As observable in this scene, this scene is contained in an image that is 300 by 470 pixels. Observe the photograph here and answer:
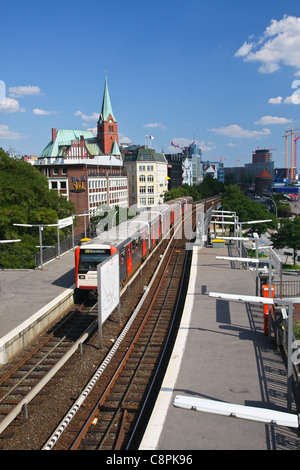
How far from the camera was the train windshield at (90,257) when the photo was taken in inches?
727

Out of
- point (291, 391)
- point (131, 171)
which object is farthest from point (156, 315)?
point (131, 171)

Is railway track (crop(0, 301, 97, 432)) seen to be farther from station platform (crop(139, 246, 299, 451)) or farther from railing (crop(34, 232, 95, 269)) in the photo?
railing (crop(34, 232, 95, 269))

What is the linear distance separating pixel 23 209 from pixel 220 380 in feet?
68.1

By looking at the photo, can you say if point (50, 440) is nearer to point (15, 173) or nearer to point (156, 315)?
point (156, 315)

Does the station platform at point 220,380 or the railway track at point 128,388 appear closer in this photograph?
the station platform at point 220,380

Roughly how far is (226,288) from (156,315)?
3904mm

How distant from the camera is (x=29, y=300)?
17.7 m

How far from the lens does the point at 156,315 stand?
702 inches

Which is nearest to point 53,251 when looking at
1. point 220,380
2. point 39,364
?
point 39,364

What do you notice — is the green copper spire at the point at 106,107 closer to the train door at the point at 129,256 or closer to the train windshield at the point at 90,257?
the train door at the point at 129,256

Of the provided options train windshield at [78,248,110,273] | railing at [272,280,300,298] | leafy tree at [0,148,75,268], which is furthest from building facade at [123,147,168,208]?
train windshield at [78,248,110,273]

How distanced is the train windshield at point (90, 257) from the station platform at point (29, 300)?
1.42m

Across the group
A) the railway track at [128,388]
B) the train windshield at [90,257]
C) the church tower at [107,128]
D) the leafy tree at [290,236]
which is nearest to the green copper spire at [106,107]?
the church tower at [107,128]
